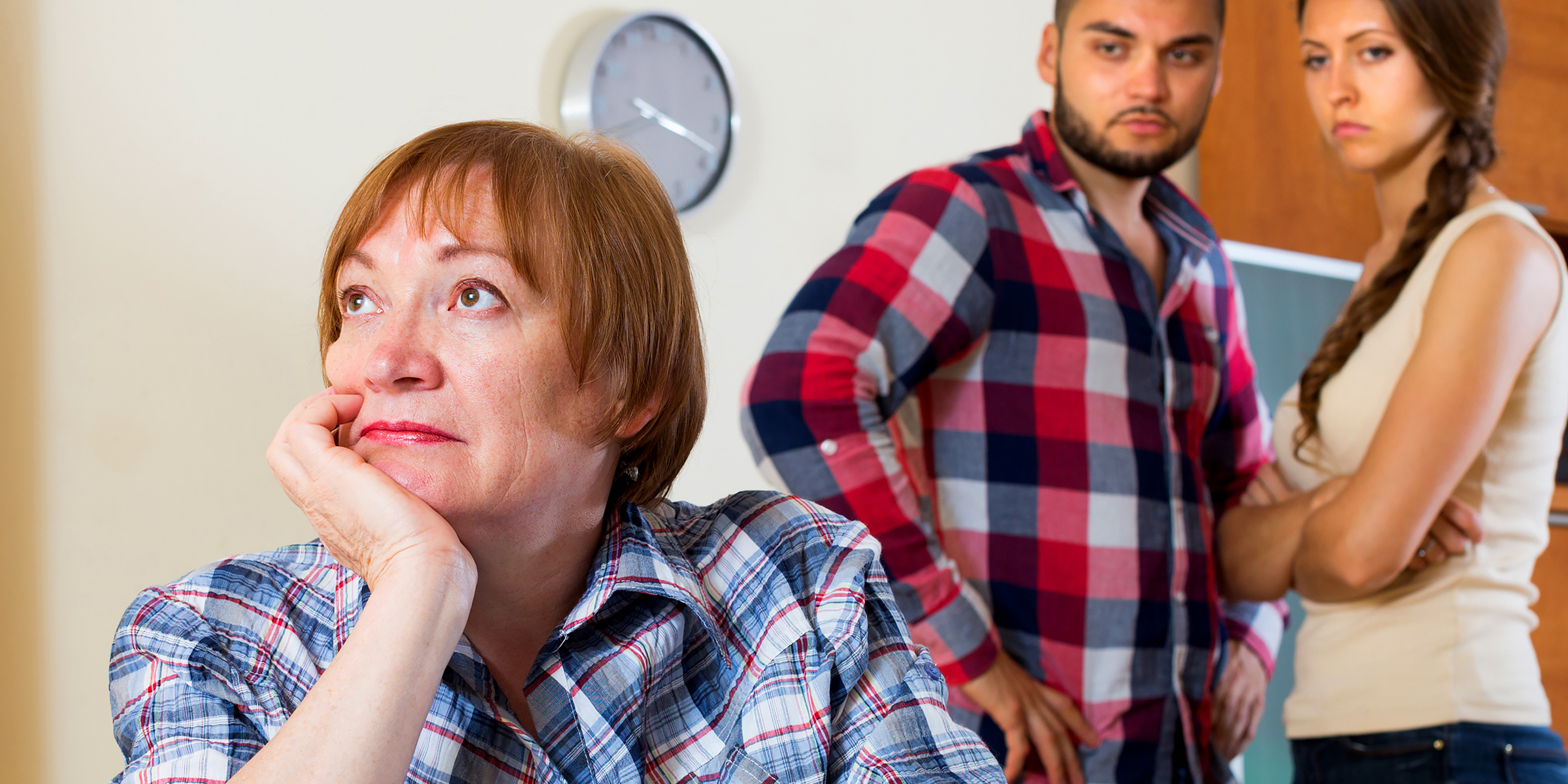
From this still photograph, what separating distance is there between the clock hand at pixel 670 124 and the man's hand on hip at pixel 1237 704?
50.8 inches

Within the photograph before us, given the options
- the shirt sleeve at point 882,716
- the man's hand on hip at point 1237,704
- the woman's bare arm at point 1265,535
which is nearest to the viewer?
the shirt sleeve at point 882,716

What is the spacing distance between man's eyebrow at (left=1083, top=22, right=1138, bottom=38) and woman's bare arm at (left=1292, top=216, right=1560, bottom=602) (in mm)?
537

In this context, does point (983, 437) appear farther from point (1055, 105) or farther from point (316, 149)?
point (316, 149)

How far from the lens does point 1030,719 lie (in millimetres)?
1559

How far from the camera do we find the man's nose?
0.89 meters

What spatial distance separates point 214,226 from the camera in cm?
173

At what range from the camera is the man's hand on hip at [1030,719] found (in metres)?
1.54

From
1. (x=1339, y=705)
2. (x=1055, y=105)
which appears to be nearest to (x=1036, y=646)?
(x=1339, y=705)

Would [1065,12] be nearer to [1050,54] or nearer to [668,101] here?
[1050,54]

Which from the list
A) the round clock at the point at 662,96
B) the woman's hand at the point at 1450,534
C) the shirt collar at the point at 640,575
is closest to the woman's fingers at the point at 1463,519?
the woman's hand at the point at 1450,534

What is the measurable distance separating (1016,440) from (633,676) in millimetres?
835

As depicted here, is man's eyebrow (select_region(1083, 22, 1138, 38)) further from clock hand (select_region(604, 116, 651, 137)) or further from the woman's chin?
the woman's chin

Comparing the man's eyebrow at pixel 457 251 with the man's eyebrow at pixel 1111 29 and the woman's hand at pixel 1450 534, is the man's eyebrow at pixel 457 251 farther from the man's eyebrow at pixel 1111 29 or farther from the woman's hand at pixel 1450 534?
the woman's hand at pixel 1450 534

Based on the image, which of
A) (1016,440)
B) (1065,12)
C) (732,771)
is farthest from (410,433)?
(1065,12)
